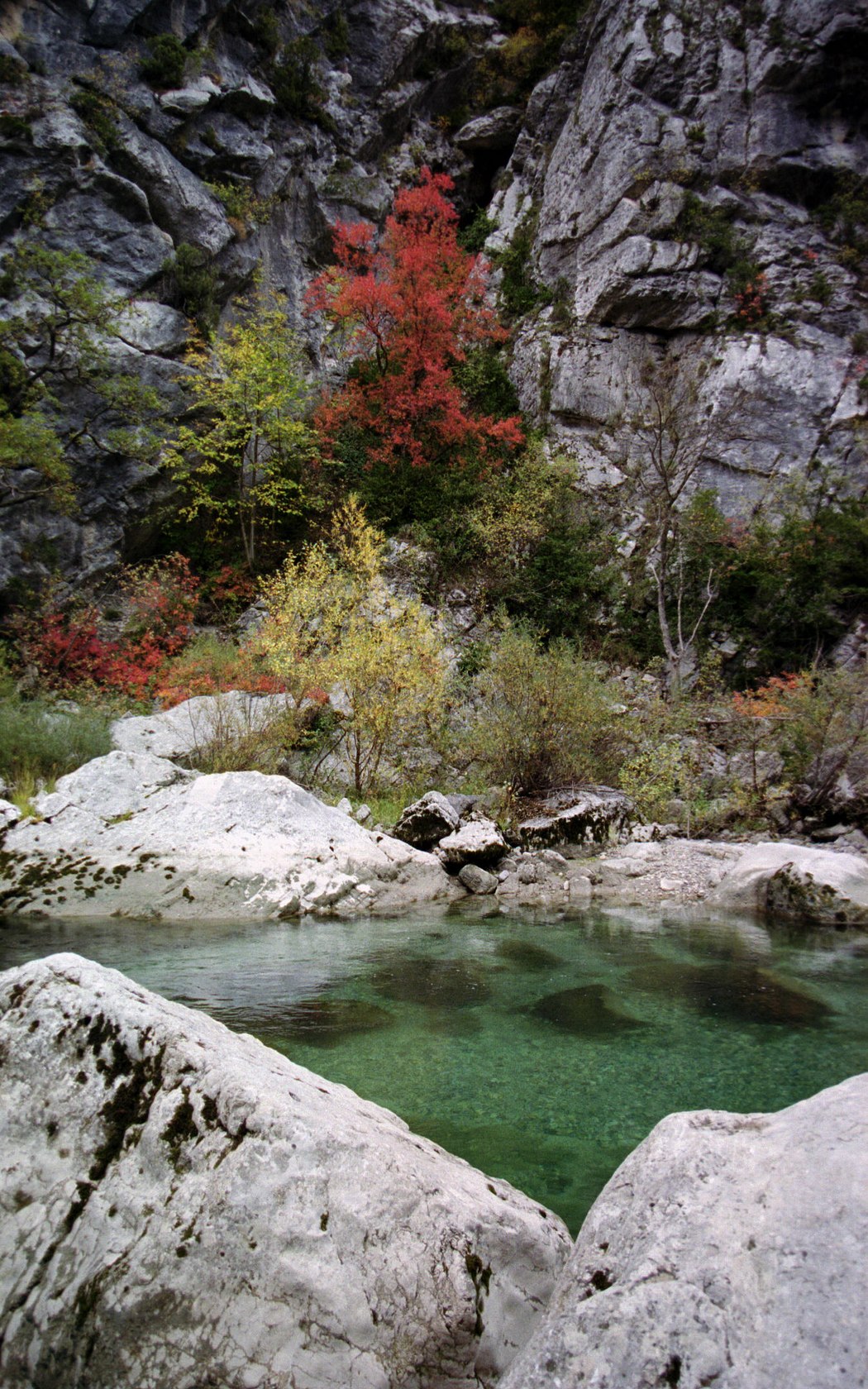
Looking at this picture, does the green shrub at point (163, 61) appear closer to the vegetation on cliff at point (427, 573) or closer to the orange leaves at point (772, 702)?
the vegetation on cliff at point (427, 573)

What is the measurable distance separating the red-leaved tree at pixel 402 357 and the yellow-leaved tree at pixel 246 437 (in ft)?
5.29

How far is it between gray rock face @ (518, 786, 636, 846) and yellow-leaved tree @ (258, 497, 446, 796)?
8.26ft

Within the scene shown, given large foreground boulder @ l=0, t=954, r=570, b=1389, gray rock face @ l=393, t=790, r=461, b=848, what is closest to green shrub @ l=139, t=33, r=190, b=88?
gray rock face @ l=393, t=790, r=461, b=848

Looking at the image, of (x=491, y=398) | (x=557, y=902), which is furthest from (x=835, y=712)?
(x=491, y=398)

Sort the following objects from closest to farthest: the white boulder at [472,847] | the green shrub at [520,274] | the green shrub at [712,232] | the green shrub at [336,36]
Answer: the white boulder at [472,847] → the green shrub at [712,232] → the green shrub at [336,36] → the green shrub at [520,274]

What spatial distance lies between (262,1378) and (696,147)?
27.7 m

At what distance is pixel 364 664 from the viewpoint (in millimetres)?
11555

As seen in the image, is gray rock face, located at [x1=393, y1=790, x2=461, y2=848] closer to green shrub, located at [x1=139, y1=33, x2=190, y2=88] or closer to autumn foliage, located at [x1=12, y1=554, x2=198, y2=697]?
autumn foliage, located at [x1=12, y1=554, x2=198, y2=697]

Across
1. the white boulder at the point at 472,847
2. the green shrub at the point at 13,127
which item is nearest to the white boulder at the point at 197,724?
the white boulder at the point at 472,847

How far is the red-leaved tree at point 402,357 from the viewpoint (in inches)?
783

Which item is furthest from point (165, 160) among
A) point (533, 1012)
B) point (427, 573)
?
point (533, 1012)

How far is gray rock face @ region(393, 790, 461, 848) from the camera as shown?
32.3ft

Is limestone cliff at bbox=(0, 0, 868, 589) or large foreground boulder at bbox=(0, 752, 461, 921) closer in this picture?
large foreground boulder at bbox=(0, 752, 461, 921)

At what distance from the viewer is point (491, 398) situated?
21.8m
